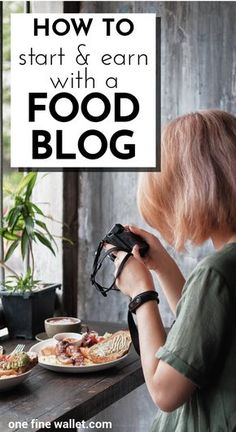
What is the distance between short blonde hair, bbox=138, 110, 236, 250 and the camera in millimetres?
1283

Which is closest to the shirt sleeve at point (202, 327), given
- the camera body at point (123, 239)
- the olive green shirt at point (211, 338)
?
the olive green shirt at point (211, 338)

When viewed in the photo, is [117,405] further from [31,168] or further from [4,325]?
[31,168]

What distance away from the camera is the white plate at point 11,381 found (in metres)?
1.76

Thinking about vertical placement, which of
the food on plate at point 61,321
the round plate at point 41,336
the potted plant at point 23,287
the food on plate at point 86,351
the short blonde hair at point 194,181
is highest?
the short blonde hair at point 194,181

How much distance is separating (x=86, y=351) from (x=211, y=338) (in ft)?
2.79

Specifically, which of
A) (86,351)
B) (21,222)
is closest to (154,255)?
(86,351)

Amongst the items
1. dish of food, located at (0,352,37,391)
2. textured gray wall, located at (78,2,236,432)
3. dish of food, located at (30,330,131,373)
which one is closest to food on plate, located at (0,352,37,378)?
dish of food, located at (0,352,37,391)

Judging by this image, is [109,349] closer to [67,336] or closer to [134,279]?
[67,336]

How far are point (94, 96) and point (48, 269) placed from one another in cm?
74

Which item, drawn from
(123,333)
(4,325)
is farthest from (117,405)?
(123,333)

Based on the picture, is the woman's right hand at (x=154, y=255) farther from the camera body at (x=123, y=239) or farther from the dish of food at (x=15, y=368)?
the dish of food at (x=15, y=368)

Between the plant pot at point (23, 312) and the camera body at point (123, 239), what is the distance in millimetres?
844

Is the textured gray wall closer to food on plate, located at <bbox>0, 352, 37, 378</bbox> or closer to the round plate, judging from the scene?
the round plate

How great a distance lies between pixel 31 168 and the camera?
9.37 feet
